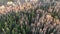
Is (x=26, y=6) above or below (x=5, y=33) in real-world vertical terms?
above

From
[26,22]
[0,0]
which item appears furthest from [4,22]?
[0,0]

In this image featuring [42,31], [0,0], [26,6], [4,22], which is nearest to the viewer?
[42,31]

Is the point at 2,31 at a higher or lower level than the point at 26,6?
lower

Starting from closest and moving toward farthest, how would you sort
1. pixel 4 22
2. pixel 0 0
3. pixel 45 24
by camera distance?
pixel 45 24 < pixel 4 22 < pixel 0 0

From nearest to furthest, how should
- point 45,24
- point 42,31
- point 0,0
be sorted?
1. point 42,31
2. point 45,24
3. point 0,0

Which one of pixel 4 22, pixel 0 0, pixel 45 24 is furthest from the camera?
pixel 0 0

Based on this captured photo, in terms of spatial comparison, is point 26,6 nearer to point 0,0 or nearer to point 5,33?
point 5,33

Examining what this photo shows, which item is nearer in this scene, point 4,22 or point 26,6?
point 4,22

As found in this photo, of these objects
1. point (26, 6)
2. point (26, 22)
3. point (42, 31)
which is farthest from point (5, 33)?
point (26, 6)

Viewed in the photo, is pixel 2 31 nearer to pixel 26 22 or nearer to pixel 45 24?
pixel 26 22
